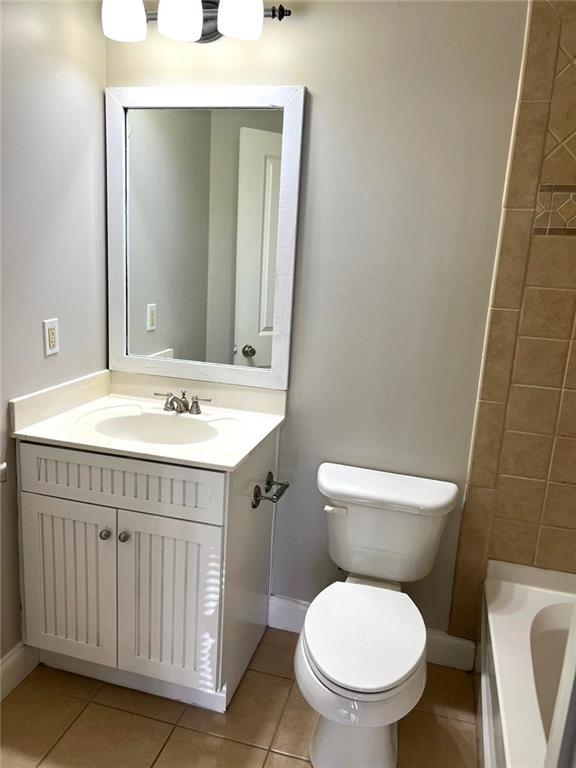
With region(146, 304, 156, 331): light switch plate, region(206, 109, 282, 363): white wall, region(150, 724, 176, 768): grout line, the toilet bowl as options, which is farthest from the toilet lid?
region(146, 304, 156, 331): light switch plate

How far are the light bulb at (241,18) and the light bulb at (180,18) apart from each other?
7 cm

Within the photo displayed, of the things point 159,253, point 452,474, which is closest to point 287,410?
point 452,474

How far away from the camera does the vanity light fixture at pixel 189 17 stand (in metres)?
1.64

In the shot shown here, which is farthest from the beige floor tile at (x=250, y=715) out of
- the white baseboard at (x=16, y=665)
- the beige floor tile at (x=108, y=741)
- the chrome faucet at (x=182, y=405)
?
the chrome faucet at (x=182, y=405)

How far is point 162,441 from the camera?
1.97 m

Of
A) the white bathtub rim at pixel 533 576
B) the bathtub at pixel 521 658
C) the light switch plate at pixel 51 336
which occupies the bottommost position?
the bathtub at pixel 521 658

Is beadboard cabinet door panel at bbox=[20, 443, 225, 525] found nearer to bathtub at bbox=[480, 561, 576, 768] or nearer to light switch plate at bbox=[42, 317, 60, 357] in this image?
light switch plate at bbox=[42, 317, 60, 357]

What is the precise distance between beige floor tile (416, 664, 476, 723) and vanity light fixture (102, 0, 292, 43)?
2151mm

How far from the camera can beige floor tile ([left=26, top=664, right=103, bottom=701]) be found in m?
1.81

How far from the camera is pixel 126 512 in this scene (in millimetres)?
1639

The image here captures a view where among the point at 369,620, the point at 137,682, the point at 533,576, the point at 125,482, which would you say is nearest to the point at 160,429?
the point at 125,482

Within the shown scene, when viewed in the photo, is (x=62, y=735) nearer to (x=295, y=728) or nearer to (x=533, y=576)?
(x=295, y=728)

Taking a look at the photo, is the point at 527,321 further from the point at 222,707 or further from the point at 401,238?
the point at 222,707

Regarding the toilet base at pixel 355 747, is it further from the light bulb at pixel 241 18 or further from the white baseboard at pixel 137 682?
the light bulb at pixel 241 18
